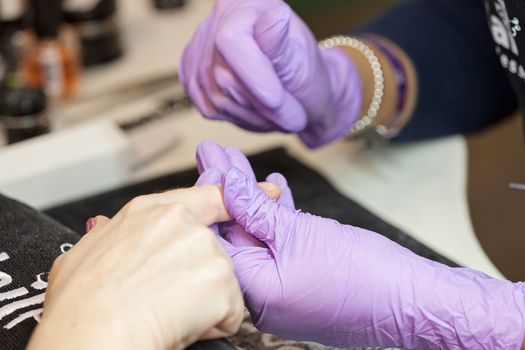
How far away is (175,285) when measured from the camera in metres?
0.64

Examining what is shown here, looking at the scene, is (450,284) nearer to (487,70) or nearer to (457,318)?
(457,318)

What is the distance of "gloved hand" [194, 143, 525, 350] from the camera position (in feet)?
2.34

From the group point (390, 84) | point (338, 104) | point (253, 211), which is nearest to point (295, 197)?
point (338, 104)

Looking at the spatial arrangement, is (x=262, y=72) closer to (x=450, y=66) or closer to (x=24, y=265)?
(x=24, y=265)

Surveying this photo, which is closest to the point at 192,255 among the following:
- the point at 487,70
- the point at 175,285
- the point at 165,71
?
the point at 175,285

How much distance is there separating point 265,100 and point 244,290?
0.28 meters

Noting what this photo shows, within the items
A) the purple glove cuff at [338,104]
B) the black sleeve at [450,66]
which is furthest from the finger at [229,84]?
the black sleeve at [450,66]

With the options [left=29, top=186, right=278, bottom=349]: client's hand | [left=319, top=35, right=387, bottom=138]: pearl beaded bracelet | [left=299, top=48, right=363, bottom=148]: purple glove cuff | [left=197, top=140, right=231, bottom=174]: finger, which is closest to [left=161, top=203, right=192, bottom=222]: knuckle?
[left=29, top=186, right=278, bottom=349]: client's hand

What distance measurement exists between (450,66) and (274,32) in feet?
1.48

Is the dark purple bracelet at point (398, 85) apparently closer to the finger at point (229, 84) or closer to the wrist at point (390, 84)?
the wrist at point (390, 84)

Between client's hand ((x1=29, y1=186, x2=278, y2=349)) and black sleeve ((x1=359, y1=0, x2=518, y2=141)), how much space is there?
0.65 meters

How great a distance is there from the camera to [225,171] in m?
0.79

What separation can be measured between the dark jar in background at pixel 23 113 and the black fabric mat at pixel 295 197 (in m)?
0.23

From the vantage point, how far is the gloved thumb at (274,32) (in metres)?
0.92
